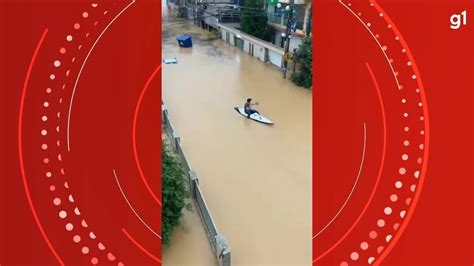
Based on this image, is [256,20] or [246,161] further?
[256,20]

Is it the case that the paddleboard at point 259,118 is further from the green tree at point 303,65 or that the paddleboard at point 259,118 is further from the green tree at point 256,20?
the green tree at point 256,20

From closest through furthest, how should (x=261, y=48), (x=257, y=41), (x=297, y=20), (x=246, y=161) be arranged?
(x=246, y=161), (x=297, y=20), (x=261, y=48), (x=257, y=41)

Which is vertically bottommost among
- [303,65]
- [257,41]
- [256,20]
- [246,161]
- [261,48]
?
[246,161]

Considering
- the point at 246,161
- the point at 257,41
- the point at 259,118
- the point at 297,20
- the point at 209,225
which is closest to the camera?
the point at 209,225

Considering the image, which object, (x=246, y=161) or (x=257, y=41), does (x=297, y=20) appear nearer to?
(x=257, y=41)

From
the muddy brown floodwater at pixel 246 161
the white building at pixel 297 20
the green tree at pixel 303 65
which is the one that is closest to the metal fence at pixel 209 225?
the muddy brown floodwater at pixel 246 161

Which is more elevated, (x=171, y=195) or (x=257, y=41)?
(x=257, y=41)

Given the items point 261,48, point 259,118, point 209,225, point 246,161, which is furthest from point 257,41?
point 209,225
